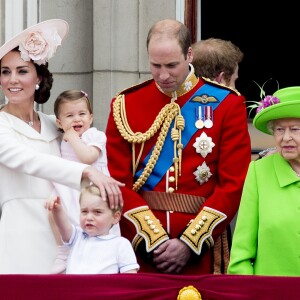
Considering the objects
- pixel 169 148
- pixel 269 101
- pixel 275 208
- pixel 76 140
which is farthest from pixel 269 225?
pixel 76 140

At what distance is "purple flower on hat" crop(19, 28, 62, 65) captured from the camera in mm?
6082

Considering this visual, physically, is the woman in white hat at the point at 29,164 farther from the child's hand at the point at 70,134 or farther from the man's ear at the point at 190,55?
the man's ear at the point at 190,55

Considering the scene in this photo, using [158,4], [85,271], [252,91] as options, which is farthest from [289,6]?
[85,271]

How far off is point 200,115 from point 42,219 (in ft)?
2.79

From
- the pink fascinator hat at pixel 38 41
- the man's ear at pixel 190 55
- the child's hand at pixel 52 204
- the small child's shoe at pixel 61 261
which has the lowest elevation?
the small child's shoe at pixel 61 261

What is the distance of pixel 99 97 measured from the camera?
338 inches

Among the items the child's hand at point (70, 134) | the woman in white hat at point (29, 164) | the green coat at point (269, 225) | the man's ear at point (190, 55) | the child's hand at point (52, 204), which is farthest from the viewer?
the child's hand at point (70, 134)

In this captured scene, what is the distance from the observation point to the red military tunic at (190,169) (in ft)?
19.6

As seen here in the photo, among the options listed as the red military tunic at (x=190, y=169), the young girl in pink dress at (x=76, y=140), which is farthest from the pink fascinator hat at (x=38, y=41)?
the red military tunic at (x=190, y=169)

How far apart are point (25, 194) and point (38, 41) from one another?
702 mm

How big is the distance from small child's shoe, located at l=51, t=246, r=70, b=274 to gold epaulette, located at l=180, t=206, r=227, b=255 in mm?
516

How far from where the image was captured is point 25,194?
6.00m

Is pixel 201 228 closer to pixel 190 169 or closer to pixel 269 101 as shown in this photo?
pixel 190 169

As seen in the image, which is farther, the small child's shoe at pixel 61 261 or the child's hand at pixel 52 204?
the small child's shoe at pixel 61 261
